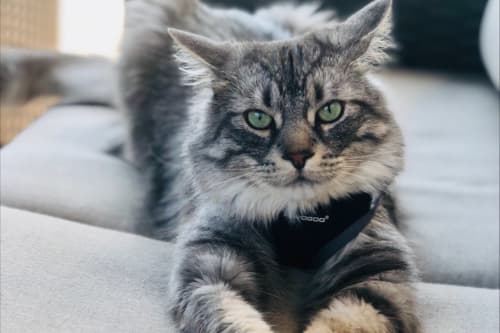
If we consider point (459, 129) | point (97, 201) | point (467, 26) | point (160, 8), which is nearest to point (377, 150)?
point (97, 201)

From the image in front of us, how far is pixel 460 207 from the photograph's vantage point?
1.67 meters

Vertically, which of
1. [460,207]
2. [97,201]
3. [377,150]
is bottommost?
[97,201]

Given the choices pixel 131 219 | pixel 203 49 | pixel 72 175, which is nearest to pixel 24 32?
pixel 72 175

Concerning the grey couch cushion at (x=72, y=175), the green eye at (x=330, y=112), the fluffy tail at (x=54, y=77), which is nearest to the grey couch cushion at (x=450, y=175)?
the green eye at (x=330, y=112)

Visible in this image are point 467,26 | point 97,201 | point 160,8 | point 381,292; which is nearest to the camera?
point 381,292

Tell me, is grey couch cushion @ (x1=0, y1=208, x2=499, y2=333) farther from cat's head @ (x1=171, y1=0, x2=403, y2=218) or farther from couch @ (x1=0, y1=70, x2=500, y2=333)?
cat's head @ (x1=171, y1=0, x2=403, y2=218)

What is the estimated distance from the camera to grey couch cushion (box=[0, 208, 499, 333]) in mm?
1117

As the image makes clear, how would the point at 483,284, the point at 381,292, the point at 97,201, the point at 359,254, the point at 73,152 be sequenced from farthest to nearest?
1. the point at 73,152
2. the point at 97,201
3. the point at 483,284
4. the point at 359,254
5. the point at 381,292

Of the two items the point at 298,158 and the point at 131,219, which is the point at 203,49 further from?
the point at 131,219

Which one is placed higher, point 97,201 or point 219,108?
point 219,108

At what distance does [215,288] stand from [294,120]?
347 millimetres

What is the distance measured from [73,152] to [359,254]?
3.32 ft

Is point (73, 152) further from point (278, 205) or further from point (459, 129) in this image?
point (459, 129)

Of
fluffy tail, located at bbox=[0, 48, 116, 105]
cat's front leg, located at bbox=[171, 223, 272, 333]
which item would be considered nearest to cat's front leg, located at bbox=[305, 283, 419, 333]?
cat's front leg, located at bbox=[171, 223, 272, 333]
